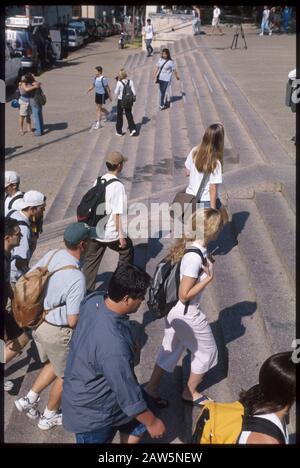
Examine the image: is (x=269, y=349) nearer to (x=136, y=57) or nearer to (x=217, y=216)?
(x=217, y=216)

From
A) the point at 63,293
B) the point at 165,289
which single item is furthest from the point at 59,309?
the point at 165,289

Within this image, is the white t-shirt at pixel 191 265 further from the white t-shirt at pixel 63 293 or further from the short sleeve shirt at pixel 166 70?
the short sleeve shirt at pixel 166 70

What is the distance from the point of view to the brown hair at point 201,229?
383cm

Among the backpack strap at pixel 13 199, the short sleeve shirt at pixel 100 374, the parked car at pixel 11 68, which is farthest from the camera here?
the parked car at pixel 11 68

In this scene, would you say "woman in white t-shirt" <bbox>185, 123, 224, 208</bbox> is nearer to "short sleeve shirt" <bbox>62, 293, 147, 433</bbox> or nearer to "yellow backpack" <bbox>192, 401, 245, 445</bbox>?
"short sleeve shirt" <bbox>62, 293, 147, 433</bbox>

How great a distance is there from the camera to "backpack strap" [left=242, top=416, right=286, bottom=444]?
2.61 metres

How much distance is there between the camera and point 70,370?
10.2 ft

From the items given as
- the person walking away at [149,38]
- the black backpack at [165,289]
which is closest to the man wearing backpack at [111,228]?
the black backpack at [165,289]

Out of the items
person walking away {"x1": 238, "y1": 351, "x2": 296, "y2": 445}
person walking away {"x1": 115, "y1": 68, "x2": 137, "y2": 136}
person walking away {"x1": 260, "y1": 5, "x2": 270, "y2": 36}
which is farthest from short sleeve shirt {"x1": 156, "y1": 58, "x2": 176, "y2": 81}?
person walking away {"x1": 260, "y1": 5, "x2": 270, "y2": 36}

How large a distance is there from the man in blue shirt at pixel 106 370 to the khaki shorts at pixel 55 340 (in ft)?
2.52

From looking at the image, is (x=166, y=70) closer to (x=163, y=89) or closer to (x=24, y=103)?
(x=163, y=89)

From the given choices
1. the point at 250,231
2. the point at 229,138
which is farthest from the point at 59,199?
the point at 250,231

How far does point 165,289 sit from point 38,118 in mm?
11017

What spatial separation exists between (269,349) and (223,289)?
3.75 ft
